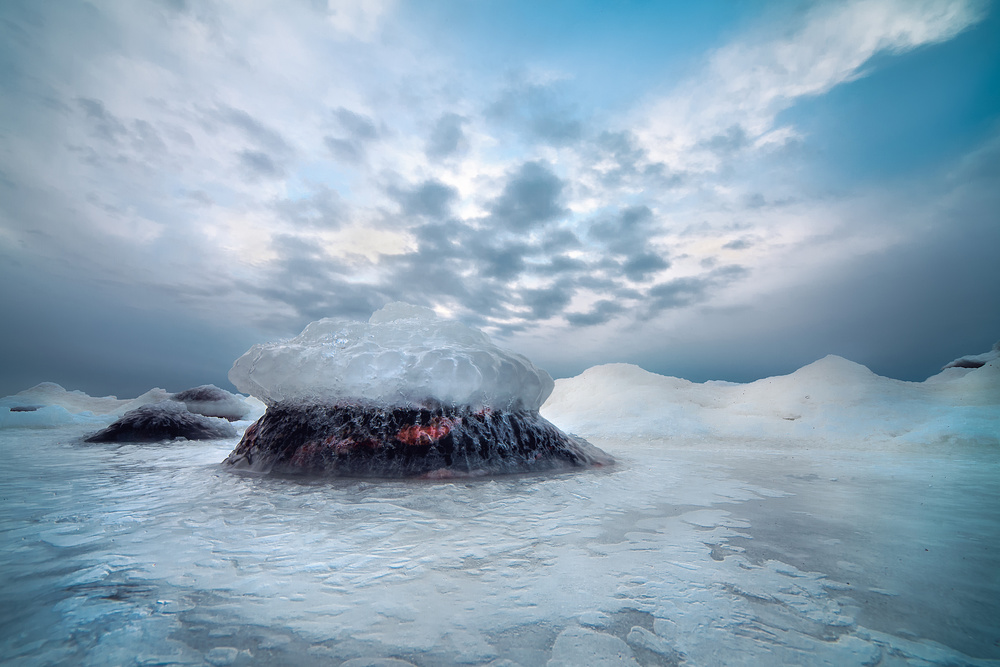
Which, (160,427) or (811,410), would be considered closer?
(160,427)

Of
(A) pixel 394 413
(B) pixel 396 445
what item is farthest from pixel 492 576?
(A) pixel 394 413

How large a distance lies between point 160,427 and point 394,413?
534 cm

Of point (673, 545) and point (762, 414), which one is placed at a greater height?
point (762, 414)

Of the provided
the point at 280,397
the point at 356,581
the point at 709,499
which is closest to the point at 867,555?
the point at 709,499

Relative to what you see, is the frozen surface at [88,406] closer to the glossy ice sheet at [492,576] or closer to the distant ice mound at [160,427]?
the distant ice mound at [160,427]

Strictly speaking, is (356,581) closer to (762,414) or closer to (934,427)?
(934,427)

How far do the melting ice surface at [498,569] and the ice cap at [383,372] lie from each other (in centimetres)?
105

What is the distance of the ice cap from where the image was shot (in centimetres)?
430

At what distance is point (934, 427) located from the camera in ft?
22.4

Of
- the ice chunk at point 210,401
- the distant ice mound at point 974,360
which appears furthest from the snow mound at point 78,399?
the distant ice mound at point 974,360

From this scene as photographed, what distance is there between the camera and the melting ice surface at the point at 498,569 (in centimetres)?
109

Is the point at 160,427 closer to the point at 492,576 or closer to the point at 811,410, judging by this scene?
the point at 492,576

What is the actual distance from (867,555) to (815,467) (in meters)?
3.55

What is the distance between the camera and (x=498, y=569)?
5.25ft
